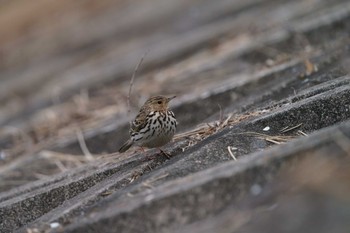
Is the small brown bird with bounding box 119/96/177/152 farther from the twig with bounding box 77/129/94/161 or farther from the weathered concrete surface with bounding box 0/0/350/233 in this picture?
the twig with bounding box 77/129/94/161

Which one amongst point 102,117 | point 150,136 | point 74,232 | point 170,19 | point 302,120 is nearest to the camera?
point 74,232

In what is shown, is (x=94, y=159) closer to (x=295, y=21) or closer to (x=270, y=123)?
(x=270, y=123)

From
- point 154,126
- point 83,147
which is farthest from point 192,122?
point 154,126

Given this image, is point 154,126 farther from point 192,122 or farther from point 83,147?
point 83,147

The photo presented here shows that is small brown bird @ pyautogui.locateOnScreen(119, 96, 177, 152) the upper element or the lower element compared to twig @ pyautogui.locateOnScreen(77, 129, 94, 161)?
upper

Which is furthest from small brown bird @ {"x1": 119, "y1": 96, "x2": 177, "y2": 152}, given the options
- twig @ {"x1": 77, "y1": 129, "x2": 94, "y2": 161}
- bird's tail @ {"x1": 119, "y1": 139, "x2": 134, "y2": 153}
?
twig @ {"x1": 77, "y1": 129, "x2": 94, "y2": 161}

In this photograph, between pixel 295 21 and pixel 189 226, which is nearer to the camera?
pixel 189 226

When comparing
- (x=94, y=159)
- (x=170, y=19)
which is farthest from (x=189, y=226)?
(x=170, y=19)
